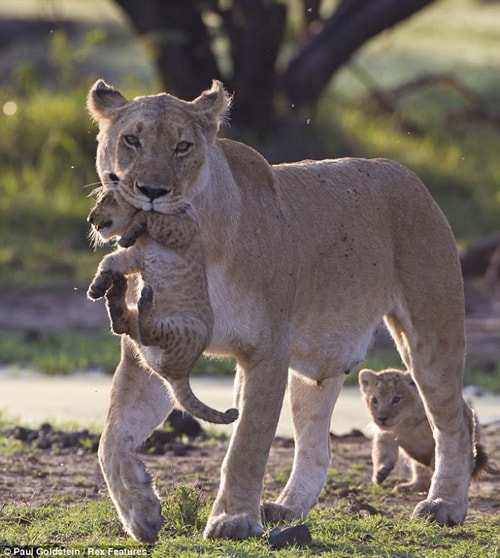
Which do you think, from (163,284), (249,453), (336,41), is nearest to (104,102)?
(163,284)

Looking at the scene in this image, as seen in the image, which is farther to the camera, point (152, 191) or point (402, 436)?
point (402, 436)

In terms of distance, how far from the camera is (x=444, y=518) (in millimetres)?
5176

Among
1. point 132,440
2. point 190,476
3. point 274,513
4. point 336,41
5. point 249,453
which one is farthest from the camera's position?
point 336,41

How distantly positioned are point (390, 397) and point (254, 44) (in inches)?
300

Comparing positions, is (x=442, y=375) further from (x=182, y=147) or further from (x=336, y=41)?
(x=336, y=41)

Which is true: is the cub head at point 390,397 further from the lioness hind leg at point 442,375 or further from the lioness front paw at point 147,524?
the lioness front paw at point 147,524

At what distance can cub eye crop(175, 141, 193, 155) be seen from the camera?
4.48 metres

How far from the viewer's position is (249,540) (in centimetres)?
443

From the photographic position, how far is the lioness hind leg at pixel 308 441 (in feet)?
17.2

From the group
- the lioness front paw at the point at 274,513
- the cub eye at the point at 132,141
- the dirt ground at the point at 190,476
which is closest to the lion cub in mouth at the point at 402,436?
the dirt ground at the point at 190,476

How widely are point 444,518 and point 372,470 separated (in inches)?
43.9

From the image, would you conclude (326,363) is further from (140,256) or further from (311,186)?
(140,256)

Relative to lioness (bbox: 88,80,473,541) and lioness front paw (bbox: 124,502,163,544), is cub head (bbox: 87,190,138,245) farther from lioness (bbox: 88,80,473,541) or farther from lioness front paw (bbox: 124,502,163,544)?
lioness front paw (bbox: 124,502,163,544)

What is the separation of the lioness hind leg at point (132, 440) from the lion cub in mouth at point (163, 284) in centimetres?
37
